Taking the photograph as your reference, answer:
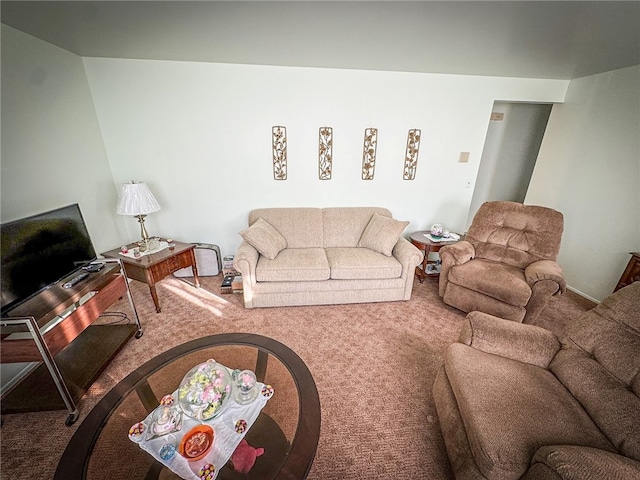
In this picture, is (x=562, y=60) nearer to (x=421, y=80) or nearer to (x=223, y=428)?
(x=421, y=80)

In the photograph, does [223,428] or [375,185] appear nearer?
[223,428]

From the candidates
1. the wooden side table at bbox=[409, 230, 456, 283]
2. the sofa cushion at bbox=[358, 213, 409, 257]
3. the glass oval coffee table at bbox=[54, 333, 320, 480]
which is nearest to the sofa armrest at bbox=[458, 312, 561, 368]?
the glass oval coffee table at bbox=[54, 333, 320, 480]

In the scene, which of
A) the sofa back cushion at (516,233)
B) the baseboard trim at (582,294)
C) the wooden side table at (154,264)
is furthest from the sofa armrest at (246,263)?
the baseboard trim at (582,294)

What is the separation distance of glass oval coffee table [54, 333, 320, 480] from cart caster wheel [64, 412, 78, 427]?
0.60 m

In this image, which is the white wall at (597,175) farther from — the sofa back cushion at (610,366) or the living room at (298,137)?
the sofa back cushion at (610,366)

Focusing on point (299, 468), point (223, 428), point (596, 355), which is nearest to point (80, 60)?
point (223, 428)

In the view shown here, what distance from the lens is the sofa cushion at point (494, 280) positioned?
2.01 meters

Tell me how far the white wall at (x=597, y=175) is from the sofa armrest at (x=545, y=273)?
97 centimetres

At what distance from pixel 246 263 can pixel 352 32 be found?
2.00 meters

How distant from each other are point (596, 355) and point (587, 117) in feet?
9.52

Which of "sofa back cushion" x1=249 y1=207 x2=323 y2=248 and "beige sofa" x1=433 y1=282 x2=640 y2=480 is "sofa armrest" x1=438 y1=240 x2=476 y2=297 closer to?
"beige sofa" x1=433 y1=282 x2=640 y2=480

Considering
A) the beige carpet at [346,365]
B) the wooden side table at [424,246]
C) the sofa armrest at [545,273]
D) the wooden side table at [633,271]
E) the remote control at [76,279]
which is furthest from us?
the wooden side table at [424,246]

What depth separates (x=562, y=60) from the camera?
225 cm

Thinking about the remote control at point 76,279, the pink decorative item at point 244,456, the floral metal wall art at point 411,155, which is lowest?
the pink decorative item at point 244,456
